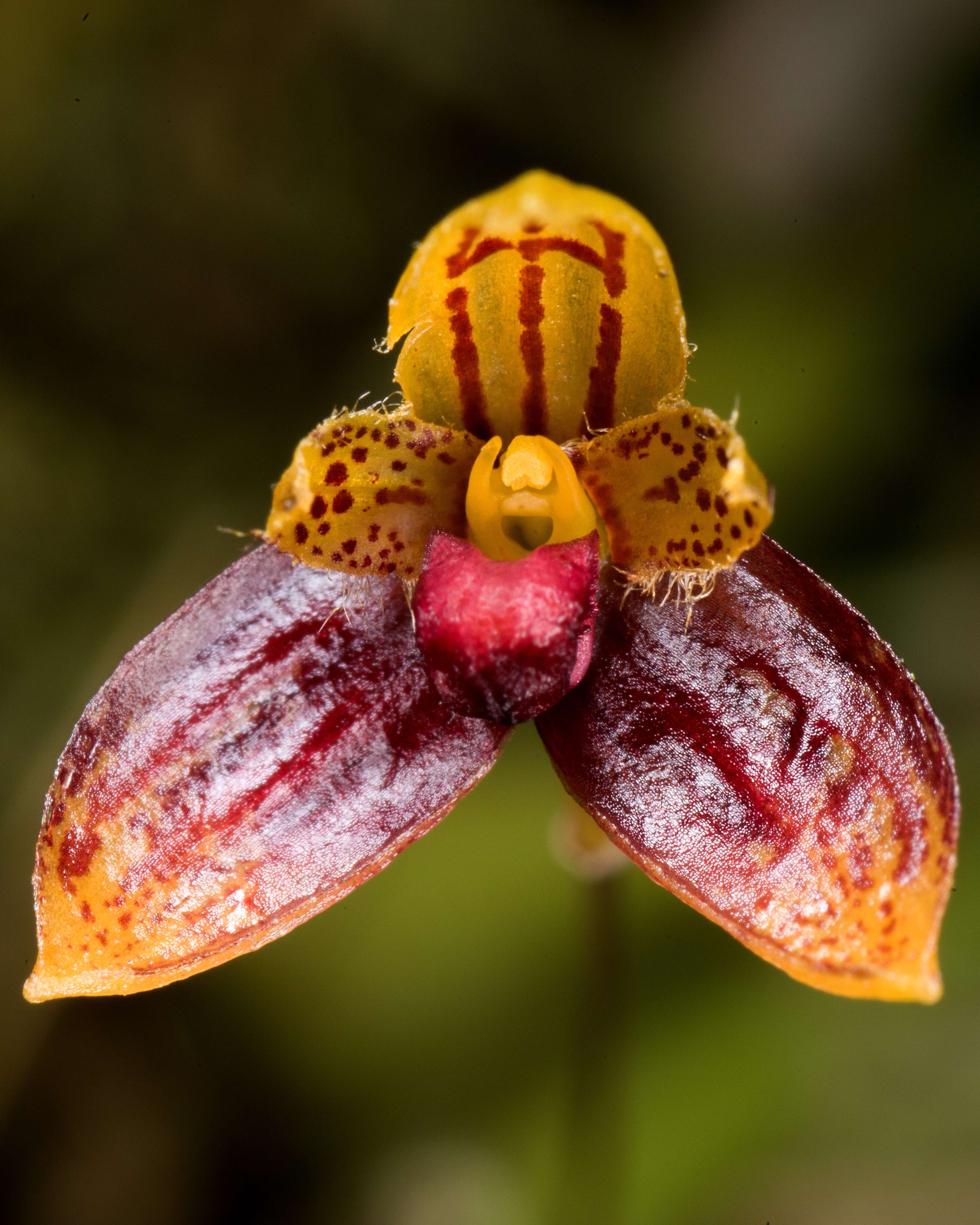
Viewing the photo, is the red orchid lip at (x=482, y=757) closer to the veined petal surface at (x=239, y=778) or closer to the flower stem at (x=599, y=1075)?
the veined petal surface at (x=239, y=778)

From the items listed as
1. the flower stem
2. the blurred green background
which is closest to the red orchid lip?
the flower stem

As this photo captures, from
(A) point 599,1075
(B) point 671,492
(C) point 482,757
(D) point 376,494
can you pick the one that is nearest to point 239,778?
(C) point 482,757

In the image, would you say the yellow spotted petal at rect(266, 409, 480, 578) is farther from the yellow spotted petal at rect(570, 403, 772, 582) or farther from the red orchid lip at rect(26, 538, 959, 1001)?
the yellow spotted petal at rect(570, 403, 772, 582)

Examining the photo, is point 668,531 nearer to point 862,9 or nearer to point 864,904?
point 864,904

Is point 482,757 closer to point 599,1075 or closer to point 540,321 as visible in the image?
point 540,321

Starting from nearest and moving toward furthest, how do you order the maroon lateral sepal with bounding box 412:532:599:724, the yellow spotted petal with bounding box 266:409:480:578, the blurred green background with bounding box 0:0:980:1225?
the maroon lateral sepal with bounding box 412:532:599:724
the yellow spotted petal with bounding box 266:409:480:578
the blurred green background with bounding box 0:0:980:1225

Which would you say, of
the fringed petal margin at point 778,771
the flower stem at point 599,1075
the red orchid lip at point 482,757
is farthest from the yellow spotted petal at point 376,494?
the flower stem at point 599,1075

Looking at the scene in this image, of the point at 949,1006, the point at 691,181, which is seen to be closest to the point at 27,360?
the point at 691,181

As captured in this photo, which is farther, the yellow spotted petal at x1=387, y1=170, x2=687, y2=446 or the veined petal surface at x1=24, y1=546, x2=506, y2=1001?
the veined petal surface at x1=24, y1=546, x2=506, y2=1001
